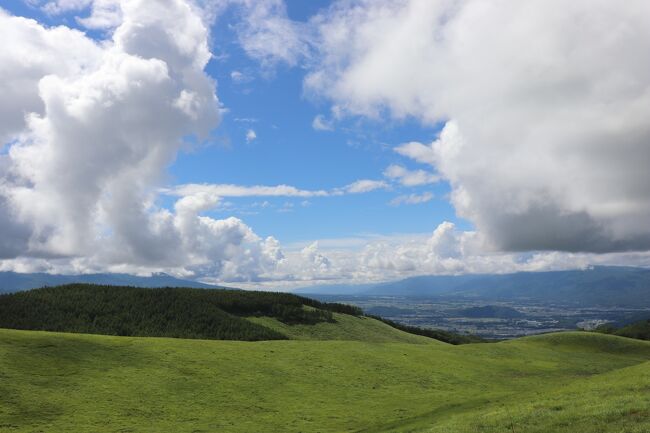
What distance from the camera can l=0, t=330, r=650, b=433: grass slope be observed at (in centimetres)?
2783

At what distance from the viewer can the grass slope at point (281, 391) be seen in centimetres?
2783

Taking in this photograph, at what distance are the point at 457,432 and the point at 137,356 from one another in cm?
3509

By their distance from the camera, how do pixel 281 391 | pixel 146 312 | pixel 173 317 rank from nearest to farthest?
pixel 281 391 → pixel 146 312 → pixel 173 317

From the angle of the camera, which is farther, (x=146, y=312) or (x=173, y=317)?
(x=173, y=317)

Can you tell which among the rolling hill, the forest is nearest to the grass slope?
the rolling hill

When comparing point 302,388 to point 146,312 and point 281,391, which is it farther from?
point 146,312

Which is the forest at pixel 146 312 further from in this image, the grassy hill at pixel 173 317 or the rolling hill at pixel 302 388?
the rolling hill at pixel 302 388

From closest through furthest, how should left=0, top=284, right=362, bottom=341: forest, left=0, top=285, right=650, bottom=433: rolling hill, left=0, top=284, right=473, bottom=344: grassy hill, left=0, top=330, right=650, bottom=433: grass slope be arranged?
1. left=0, top=330, right=650, bottom=433: grass slope
2. left=0, top=285, right=650, bottom=433: rolling hill
3. left=0, top=284, right=362, bottom=341: forest
4. left=0, top=284, right=473, bottom=344: grassy hill

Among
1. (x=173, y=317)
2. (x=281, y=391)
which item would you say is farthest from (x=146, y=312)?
(x=281, y=391)

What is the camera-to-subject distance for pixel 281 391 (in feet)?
144

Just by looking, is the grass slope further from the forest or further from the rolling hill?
the forest

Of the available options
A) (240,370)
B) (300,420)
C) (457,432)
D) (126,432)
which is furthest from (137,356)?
(457,432)

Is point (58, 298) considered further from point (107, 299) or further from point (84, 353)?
point (84, 353)

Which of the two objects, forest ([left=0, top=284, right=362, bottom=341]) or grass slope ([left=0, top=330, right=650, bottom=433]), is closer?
grass slope ([left=0, top=330, right=650, bottom=433])
